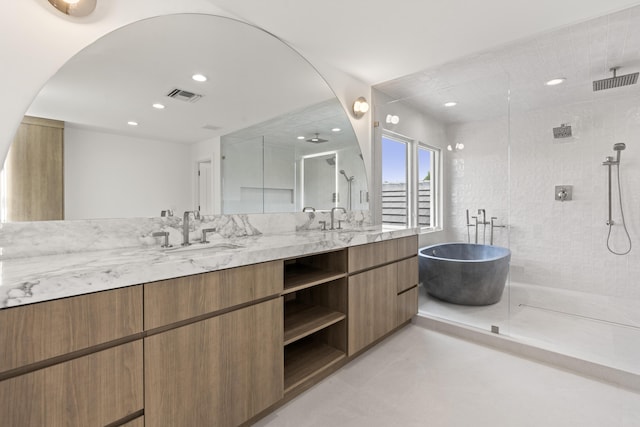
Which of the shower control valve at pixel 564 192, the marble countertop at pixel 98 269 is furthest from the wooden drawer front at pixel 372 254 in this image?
the shower control valve at pixel 564 192

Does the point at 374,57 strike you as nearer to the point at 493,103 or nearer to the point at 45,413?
the point at 493,103

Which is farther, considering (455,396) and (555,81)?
(555,81)

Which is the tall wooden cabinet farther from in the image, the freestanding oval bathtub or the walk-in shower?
the walk-in shower

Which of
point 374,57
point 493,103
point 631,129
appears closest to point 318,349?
point 374,57

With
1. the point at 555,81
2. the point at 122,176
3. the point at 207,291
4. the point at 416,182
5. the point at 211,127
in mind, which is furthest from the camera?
the point at 416,182

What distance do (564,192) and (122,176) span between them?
422 centimetres

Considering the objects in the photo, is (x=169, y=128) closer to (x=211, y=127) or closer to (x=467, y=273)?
(x=211, y=127)

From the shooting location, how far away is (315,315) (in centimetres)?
197

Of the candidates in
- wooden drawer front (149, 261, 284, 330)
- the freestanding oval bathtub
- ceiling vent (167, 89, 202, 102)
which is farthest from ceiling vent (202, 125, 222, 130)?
the freestanding oval bathtub

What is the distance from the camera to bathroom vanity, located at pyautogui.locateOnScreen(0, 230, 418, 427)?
0.85 m

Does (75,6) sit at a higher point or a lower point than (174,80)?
higher

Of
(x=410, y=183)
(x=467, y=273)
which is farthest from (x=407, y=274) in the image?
(x=410, y=183)

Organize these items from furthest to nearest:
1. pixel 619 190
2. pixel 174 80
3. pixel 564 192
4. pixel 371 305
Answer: pixel 564 192 < pixel 619 190 < pixel 371 305 < pixel 174 80

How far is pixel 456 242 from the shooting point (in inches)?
126
